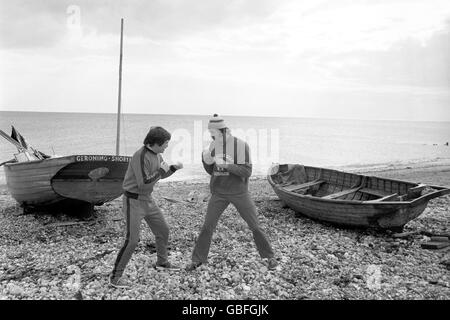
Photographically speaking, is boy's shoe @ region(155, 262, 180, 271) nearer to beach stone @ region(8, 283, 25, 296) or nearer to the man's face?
beach stone @ region(8, 283, 25, 296)

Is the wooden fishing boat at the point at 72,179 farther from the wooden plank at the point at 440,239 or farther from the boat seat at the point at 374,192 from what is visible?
the wooden plank at the point at 440,239

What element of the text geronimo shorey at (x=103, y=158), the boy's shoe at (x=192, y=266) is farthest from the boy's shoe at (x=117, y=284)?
the text geronimo shorey at (x=103, y=158)

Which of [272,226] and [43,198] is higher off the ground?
[43,198]

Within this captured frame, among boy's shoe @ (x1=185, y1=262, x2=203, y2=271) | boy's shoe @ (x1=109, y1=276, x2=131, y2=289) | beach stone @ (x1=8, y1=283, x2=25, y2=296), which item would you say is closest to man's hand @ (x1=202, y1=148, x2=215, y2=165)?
boy's shoe @ (x1=185, y1=262, x2=203, y2=271)

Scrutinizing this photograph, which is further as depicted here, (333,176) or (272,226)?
(333,176)

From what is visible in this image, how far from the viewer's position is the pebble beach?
5.45m

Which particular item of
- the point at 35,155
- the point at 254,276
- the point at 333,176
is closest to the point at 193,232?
the point at 254,276

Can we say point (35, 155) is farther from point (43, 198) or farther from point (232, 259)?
point (232, 259)
